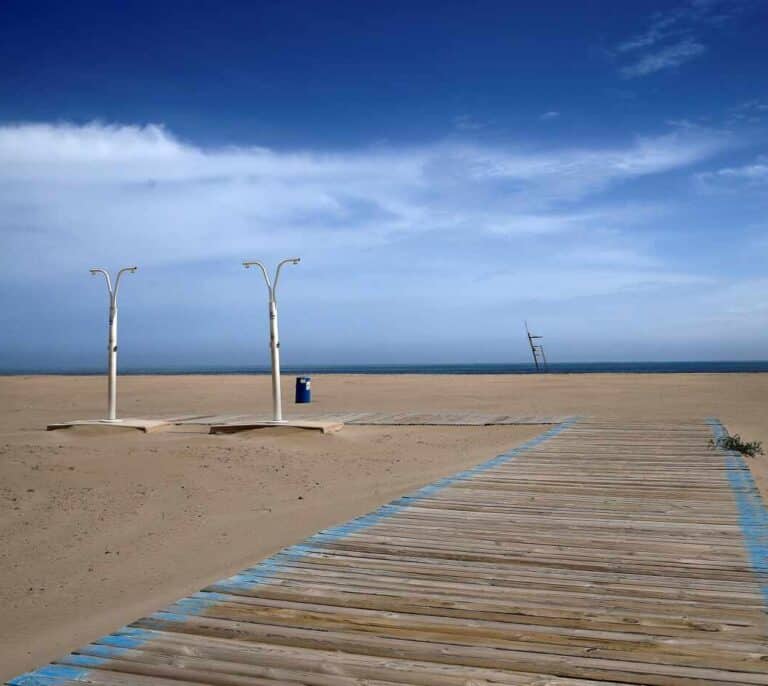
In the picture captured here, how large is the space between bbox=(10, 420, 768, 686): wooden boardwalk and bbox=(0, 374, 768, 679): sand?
3.93 ft

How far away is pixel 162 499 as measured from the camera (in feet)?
26.1

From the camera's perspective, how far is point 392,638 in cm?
316

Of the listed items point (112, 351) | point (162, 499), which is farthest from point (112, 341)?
point (162, 499)

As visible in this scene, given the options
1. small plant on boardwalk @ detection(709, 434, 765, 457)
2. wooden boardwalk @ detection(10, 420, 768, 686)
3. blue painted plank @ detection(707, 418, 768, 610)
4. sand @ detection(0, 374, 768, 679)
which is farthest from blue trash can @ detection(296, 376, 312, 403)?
wooden boardwalk @ detection(10, 420, 768, 686)

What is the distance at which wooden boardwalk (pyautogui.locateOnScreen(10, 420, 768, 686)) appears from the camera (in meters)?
2.85

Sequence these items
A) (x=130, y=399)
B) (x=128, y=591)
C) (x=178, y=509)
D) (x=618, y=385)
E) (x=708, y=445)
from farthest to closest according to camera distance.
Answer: (x=618, y=385) → (x=130, y=399) → (x=708, y=445) → (x=178, y=509) → (x=128, y=591)

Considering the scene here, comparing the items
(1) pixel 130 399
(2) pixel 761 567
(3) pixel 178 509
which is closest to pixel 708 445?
(2) pixel 761 567

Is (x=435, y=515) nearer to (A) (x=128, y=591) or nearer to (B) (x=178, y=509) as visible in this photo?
(A) (x=128, y=591)

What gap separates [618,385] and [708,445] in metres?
20.1

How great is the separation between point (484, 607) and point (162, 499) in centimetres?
533

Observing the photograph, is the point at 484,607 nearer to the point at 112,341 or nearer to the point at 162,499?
the point at 162,499

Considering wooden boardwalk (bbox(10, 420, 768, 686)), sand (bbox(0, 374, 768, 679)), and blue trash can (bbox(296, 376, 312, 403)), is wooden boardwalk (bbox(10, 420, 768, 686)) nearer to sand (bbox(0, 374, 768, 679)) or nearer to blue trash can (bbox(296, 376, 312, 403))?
sand (bbox(0, 374, 768, 679))

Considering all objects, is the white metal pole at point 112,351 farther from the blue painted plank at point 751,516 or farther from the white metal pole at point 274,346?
the blue painted plank at point 751,516

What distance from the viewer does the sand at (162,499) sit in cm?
488
